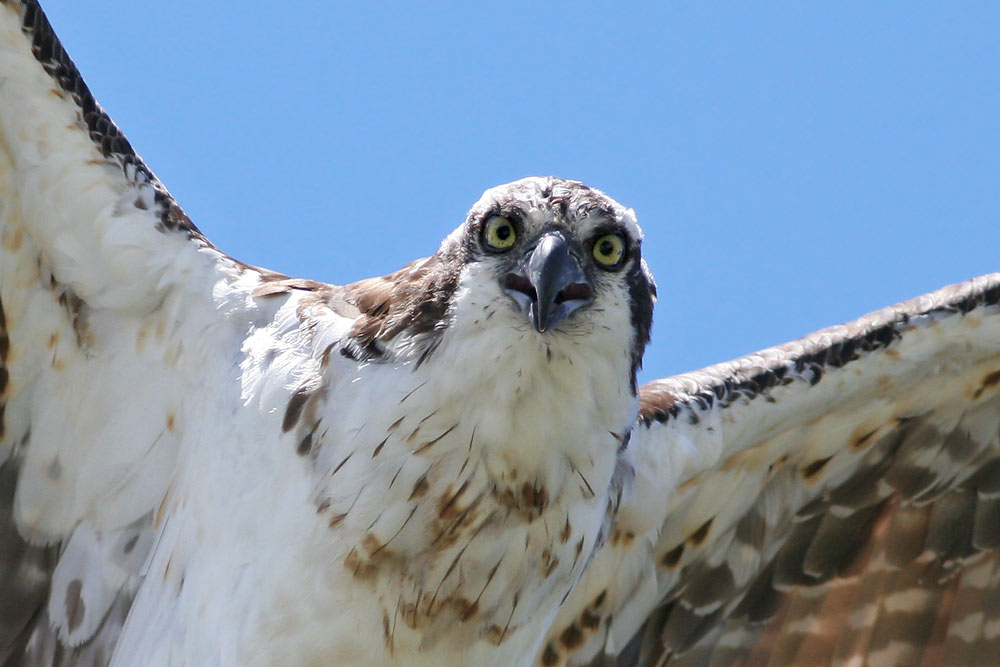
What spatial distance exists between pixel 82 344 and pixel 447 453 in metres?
2.10

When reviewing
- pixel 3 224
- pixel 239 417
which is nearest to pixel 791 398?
pixel 239 417

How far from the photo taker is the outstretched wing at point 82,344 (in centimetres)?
698

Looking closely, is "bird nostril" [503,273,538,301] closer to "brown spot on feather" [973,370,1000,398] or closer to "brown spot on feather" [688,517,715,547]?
"brown spot on feather" [688,517,715,547]

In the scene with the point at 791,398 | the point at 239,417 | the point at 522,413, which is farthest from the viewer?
the point at 791,398

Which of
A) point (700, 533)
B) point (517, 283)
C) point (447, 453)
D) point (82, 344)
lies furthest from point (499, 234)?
point (700, 533)

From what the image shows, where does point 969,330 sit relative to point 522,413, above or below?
above

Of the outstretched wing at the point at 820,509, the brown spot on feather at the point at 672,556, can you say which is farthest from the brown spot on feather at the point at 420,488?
the brown spot on feather at the point at 672,556

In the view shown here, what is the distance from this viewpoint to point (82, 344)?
7.37 metres

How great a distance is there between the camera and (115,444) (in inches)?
293

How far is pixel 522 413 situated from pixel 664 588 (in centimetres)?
285

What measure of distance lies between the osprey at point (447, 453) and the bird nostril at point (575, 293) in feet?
0.07

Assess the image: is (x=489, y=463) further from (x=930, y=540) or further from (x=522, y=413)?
(x=930, y=540)

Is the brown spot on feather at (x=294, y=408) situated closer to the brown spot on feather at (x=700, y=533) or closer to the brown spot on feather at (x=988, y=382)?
the brown spot on feather at (x=700, y=533)

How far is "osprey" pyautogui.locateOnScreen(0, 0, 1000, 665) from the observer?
6141 mm
